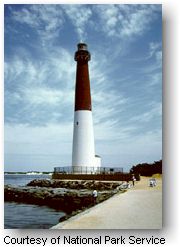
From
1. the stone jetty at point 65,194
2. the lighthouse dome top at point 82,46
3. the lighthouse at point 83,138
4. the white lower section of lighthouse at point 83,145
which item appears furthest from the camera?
the white lower section of lighthouse at point 83,145

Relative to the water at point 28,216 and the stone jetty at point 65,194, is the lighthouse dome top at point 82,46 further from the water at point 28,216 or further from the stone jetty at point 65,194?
the stone jetty at point 65,194

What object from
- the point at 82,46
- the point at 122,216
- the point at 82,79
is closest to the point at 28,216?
the point at 122,216

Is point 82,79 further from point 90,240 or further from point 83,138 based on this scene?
point 90,240

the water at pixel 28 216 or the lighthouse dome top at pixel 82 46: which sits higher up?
the lighthouse dome top at pixel 82 46

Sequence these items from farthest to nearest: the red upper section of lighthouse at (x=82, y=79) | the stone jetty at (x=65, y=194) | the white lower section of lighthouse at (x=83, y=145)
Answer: the white lower section of lighthouse at (x=83, y=145) → the stone jetty at (x=65, y=194) → the red upper section of lighthouse at (x=82, y=79)

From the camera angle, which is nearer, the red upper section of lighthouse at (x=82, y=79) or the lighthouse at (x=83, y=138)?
the red upper section of lighthouse at (x=82, y=79)

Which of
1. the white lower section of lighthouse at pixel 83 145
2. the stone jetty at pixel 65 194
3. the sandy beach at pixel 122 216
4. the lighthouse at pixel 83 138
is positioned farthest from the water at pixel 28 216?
the white lower section of lighthouse at pixel 83 145
